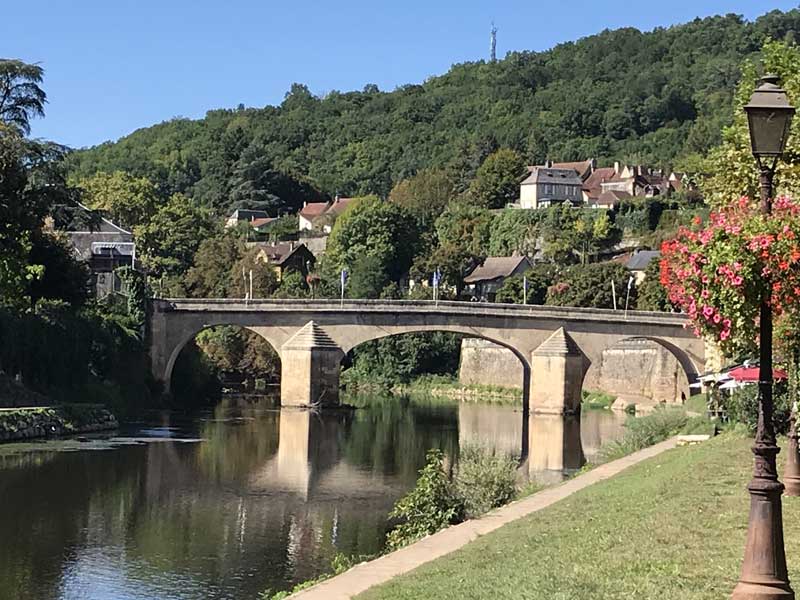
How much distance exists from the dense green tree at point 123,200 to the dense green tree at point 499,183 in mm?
33056

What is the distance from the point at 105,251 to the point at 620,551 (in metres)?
65.0

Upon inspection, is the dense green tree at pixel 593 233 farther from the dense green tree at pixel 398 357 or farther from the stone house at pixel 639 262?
the dense green tree at pixel 398 357

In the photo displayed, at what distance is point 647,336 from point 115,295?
27.1 m

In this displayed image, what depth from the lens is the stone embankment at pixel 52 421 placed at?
44.2m

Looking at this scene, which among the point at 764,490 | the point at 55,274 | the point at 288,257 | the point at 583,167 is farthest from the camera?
the point at 583,167

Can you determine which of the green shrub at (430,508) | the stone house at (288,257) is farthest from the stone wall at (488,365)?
the green shrub at (430,508)

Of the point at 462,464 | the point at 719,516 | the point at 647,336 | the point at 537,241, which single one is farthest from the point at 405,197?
the point at 719,516

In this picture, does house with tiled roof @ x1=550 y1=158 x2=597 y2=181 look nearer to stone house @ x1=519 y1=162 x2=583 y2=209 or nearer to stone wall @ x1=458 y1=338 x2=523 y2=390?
stone house @ x1=519 y1=162 x2=583 y2=209

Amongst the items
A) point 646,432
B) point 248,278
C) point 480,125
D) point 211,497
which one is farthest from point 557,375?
point 480,125

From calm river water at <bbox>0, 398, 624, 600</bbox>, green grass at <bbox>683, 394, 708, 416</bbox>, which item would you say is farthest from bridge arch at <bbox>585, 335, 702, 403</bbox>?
green grass at <bbox>683, 394, 708, 416</bbox>

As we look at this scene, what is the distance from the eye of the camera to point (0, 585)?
22.7 m

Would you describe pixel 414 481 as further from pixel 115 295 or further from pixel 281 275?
pixel 281 275

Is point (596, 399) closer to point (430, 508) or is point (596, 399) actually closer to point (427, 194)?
point (430, 508)

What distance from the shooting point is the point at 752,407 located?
30.7 metres
